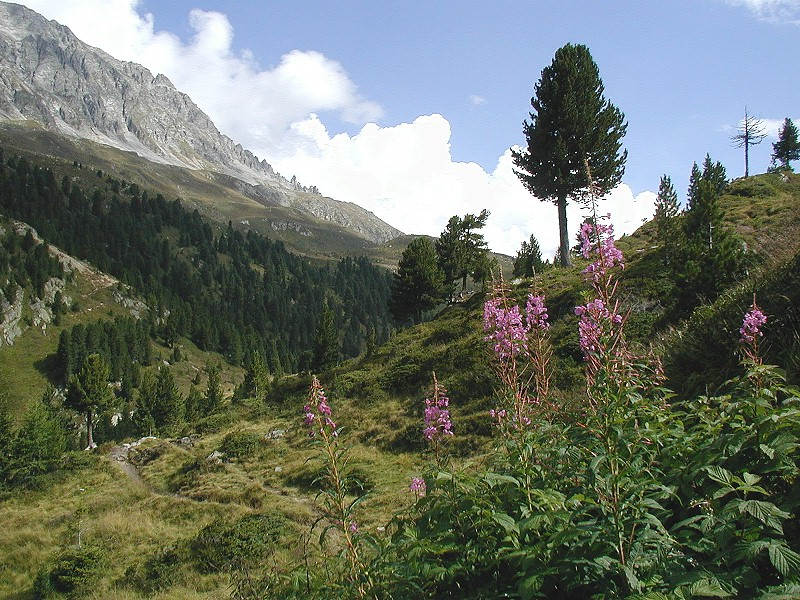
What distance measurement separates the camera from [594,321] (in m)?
4.09

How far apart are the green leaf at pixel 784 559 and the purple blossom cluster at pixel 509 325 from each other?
2.50 metres

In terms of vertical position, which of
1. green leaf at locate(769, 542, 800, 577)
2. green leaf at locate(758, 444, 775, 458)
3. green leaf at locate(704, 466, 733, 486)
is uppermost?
green leaf at locate(758, 444, 775, 458)

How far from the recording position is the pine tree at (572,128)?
32.9m

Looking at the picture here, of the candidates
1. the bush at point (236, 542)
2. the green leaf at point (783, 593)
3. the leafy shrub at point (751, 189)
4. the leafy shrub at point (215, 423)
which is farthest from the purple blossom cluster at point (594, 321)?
the leafy shrub at point (751, 189)

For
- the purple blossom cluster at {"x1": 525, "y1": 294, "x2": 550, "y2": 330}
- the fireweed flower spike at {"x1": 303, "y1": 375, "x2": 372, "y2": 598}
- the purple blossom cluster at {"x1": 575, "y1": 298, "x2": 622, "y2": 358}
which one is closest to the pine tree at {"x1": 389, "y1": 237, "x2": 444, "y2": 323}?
the purple blossom cluster at {"x1": 525, "y1": 294, "x2": 550, "y2": 330}

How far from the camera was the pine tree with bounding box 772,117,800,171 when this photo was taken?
77.3 metres

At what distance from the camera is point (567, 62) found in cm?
3369

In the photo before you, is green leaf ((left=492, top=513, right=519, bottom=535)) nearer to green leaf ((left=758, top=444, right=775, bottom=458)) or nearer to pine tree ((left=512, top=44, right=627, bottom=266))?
green leaf ((left=758, top=444, right=775, bottom=458))

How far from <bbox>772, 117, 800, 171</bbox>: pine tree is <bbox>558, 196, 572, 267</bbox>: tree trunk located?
65014 mm

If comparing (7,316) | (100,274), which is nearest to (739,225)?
(7,316)

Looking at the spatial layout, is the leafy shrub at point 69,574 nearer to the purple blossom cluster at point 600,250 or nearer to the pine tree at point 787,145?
the purple blossom cluster at point 600,250

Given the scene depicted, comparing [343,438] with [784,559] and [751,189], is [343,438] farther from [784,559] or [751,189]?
[751,189]

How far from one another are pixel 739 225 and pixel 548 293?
43.9ft

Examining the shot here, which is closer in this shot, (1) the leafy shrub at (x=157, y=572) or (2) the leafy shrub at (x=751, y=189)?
(1) the leafy shrub at (x=157, y=572)
